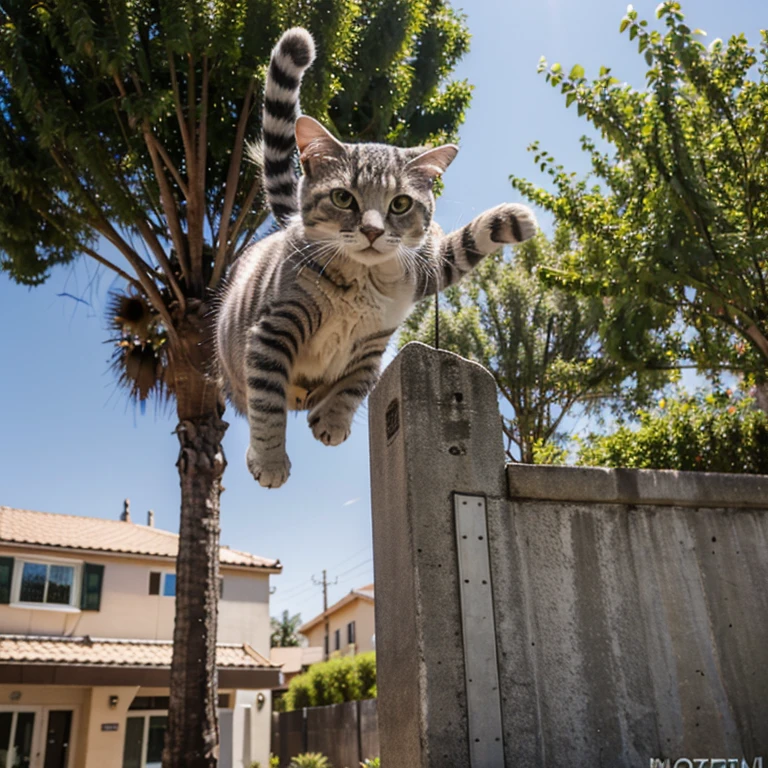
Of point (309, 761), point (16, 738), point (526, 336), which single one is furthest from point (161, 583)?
point (526, 336)

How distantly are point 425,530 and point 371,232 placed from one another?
1242 millimetres

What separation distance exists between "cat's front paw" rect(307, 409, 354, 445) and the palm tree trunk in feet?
14.9

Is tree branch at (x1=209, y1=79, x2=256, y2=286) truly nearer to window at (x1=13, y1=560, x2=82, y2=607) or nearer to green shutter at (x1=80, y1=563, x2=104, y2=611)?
window at (x1=13, y1=560, x2=82, y2=607)

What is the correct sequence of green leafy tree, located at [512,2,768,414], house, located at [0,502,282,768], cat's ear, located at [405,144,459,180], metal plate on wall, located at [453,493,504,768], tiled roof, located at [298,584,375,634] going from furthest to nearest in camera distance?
tiled roof, located at [298,584,375,634], house, located at [0,502,282,768], green leafy tree, located at [512,2,768,414], cat's ear, located at [405,144,459,180], metal plate on wall, located at [453,493,504,768]

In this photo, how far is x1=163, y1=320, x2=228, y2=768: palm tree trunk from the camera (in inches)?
312

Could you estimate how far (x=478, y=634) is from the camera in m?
2.95

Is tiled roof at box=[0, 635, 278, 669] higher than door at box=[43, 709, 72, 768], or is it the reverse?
tiled roof at box=[0, 635, 278, 669]

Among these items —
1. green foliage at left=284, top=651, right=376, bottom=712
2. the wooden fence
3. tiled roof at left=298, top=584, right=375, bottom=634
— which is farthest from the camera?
tiled roof at left=298, top=584, right=375, bottom=634

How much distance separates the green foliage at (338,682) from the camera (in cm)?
2616

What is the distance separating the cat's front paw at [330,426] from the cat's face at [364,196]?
2.55 feet

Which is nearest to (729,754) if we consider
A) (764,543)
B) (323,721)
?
(764,543)

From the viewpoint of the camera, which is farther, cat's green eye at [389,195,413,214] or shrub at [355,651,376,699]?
shrub at [355,651,376,699]

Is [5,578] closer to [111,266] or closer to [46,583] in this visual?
[46,583]

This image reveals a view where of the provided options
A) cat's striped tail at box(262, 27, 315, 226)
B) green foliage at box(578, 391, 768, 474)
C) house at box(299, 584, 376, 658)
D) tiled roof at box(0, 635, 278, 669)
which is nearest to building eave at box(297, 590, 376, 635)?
house at box(299, 584, 376, 658)
